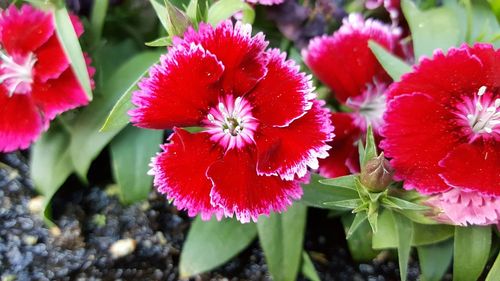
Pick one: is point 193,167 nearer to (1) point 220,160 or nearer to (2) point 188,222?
(1) point 220,160

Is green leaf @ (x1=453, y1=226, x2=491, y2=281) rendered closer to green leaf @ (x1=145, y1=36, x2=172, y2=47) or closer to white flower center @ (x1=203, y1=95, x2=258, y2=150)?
white flower center @ (x1=203, y1=95, x2=258, y2=150)

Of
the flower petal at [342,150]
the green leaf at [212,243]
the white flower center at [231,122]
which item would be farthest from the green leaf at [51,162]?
the flower petal at [342,150]

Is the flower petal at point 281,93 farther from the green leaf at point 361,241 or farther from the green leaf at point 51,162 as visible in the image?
the green leaf at point 51,162

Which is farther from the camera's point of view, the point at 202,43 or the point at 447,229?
the point at 447,229

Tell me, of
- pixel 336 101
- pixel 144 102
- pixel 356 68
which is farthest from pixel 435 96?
pixel 144 102

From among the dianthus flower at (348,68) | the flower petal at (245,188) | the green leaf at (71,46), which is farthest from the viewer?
the dianthus flower at (348,68)

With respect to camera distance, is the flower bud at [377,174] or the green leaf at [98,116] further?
the green leaf at [98,116]

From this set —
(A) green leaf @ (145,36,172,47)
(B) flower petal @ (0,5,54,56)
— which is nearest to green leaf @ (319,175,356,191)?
(A) green leaf @ (145,36,172,47)
